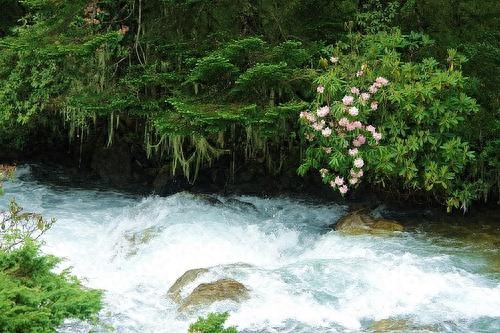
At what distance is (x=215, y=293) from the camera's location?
5.62m

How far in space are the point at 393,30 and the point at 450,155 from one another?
6.28 ft

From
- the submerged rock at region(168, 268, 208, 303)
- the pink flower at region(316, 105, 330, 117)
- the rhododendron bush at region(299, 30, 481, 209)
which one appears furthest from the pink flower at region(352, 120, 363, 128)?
the submerged rock at region(168, 268, 208, 303)

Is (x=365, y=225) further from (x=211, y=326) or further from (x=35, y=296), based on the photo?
(x=35, y=296)

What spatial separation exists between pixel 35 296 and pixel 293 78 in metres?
5.03

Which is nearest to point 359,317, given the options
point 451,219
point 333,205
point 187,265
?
point 187,265

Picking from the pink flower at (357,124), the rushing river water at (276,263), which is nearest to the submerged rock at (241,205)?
the rushing river water at (276,263)

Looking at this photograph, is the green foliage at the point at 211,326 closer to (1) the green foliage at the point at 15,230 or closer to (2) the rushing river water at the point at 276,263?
(1) the green foliage at the point at 15,230

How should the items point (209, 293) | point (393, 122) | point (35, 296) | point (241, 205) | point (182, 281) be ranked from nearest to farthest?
point (35, 296) → point (209, 293) → point (182, 281) → point (393, 122) → point (241, 205)

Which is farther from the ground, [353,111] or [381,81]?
[381,81]

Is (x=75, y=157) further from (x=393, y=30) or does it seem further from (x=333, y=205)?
(x=393, y=30)

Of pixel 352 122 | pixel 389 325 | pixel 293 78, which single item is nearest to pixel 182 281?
pixel 389 325

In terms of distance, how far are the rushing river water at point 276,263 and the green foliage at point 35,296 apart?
1517 mm

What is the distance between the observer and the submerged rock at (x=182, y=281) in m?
5.91

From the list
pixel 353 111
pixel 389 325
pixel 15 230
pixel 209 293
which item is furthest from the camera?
pixel 353 111
